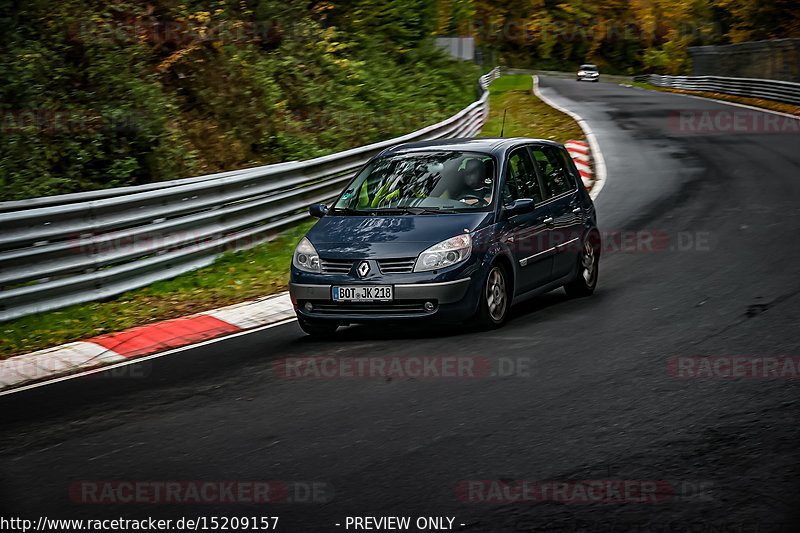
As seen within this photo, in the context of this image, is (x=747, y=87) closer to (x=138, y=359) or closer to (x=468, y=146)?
(x=468, y=146)

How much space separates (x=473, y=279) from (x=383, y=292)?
78cm

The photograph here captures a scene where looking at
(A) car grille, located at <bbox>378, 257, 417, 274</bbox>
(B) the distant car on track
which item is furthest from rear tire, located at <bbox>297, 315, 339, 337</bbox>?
(B) the distant car on track

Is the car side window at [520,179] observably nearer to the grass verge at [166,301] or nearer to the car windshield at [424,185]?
the car windshield at [424,185]

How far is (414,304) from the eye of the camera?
8.57 meters

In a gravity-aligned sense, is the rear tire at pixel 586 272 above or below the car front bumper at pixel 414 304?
below

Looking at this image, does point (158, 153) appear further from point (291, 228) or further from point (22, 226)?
point (22, 226)

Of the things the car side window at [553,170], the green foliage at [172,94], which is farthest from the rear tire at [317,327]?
the green foliage at [172,94]

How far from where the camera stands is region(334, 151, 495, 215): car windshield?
9.34 metres

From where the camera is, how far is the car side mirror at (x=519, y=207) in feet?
30.4

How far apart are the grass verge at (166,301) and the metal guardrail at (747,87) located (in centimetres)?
2720

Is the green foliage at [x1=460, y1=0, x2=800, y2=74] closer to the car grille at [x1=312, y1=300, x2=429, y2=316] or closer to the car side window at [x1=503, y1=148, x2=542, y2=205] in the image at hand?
the car side window at [x1=503, y1=148, x2=542, y2=205]

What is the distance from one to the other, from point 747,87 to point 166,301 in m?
35.1

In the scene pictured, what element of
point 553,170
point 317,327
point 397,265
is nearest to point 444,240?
point 397,265

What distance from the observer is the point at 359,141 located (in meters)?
21.9
